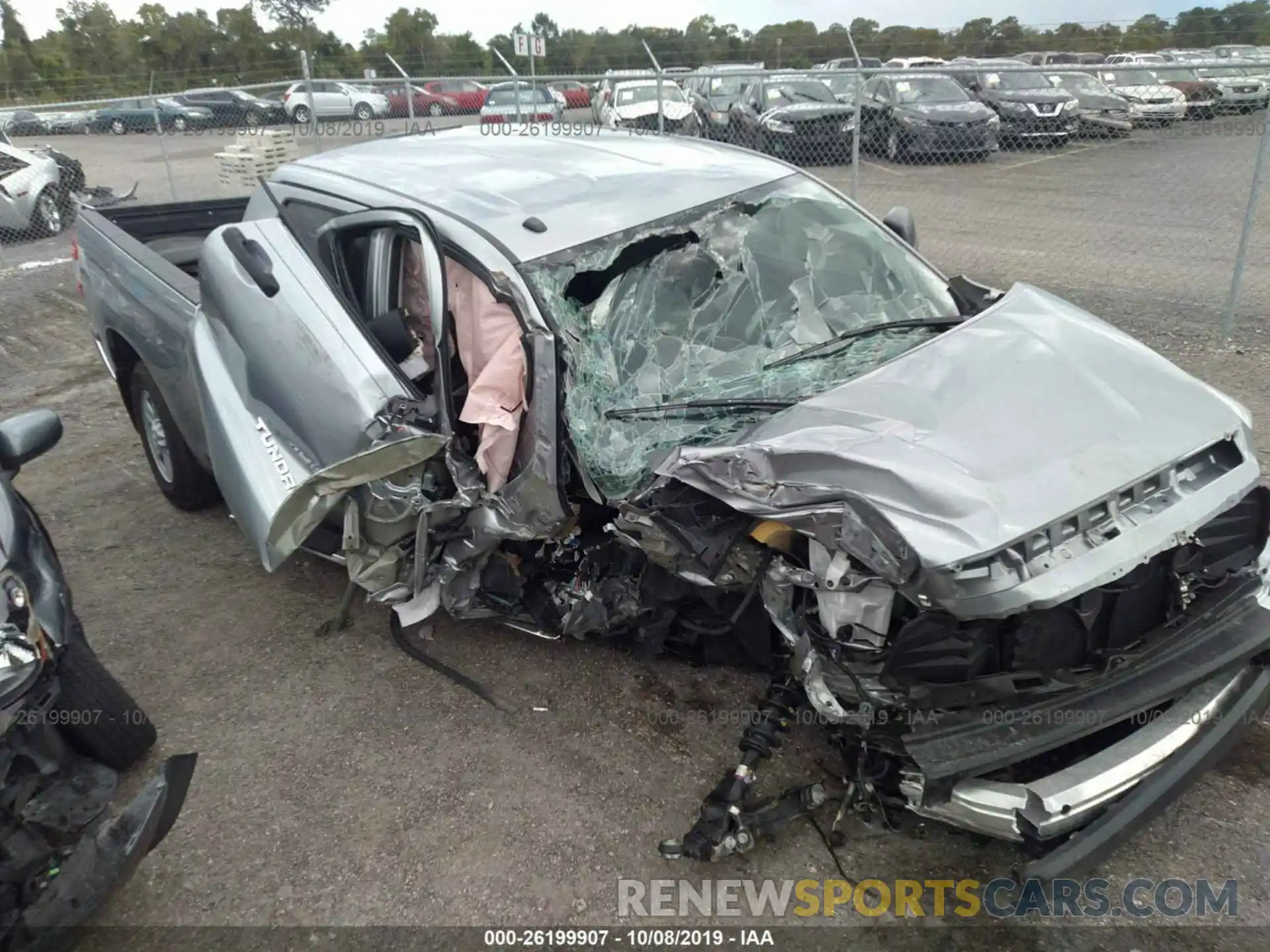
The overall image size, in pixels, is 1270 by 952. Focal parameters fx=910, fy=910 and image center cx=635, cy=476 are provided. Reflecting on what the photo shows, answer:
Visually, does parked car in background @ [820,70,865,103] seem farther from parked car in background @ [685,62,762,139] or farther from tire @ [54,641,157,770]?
tire @ [54,641,157,770]

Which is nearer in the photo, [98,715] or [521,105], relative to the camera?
[98,715]

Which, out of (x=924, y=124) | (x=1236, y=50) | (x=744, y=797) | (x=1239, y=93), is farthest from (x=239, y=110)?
(x=1236, y=50)

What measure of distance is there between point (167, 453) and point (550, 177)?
2.34m

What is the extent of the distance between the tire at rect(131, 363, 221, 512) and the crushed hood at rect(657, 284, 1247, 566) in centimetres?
280

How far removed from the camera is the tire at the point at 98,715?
103 inches

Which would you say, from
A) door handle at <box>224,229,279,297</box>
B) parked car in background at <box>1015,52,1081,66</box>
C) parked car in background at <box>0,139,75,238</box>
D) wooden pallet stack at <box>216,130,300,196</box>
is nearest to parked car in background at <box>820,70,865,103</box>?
door handle at <box>224,229,279,297</box>

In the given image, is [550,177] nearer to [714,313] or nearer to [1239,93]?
[714,313]

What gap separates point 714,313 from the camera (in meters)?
3.28

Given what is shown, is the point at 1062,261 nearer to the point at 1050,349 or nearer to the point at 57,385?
the point at 1050,349

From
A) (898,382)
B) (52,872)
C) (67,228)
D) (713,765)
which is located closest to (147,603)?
(52,872)

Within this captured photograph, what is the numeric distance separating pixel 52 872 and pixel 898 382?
2.52 meters

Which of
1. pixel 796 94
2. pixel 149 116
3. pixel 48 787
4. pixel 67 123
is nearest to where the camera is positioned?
pixel 48 787

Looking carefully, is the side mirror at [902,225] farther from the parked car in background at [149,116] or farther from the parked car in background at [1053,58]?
the parked car in background at [1053,58]

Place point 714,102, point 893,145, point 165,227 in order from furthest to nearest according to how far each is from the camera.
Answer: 1. point 714,102
2. point 893,145
3. point 165,227
